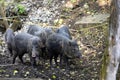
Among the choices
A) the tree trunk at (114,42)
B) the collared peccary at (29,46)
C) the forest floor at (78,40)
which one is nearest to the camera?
the tree trunk at (114,42)

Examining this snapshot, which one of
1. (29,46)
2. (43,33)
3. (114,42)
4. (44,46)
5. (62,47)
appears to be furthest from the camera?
(43,33)

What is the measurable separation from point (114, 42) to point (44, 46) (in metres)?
4.04

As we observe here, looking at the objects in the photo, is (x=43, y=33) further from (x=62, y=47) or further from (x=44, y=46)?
(x=62, y=47)

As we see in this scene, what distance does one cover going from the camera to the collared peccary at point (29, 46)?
311 inches

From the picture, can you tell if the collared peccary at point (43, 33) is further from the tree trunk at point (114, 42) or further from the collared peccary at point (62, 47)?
the tree trunk at point (114, 42)

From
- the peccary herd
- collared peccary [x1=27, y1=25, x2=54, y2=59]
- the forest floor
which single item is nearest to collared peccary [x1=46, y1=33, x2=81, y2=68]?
the peccary herd

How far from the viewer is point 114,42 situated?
15.2 ft

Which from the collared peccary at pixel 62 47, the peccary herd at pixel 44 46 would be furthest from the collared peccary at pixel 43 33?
the collared peccary at pixel 62 47

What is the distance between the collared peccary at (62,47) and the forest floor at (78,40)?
0.33 m

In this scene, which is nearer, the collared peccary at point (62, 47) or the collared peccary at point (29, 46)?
the collared peccary at point (29, 46)

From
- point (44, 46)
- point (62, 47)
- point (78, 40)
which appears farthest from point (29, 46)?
point (78, 40)

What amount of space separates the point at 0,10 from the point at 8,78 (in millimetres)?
4095

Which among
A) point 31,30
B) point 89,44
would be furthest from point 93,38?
point 31,30

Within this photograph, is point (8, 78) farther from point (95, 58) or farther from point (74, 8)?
point (74, 8)
